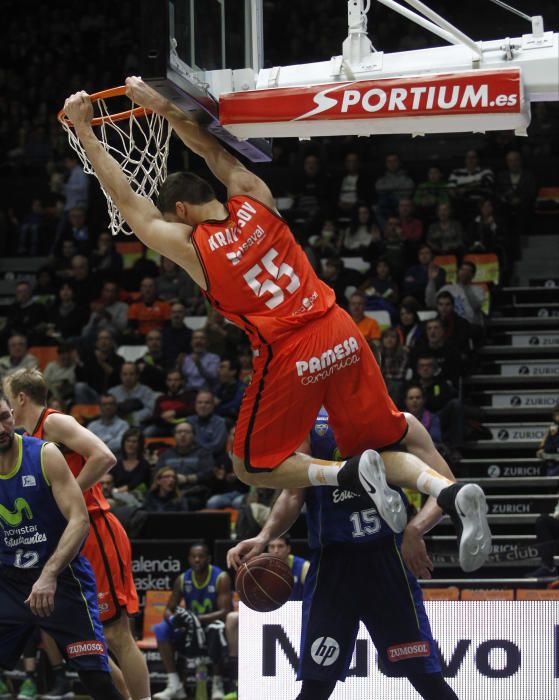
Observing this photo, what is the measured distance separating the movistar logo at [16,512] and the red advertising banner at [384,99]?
2422mm

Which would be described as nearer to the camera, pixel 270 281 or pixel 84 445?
pixel 270 281

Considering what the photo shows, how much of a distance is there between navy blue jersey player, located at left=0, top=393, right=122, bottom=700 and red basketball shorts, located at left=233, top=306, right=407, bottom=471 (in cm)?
122

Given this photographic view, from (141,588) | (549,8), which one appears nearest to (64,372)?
(141,588)

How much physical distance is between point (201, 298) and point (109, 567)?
31.9 feet

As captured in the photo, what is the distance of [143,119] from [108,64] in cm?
1689

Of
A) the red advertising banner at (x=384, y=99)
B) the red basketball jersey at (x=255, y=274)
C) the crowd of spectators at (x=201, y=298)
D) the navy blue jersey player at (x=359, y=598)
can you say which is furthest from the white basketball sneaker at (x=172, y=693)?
the red advertising banner at (x=384, y=99)

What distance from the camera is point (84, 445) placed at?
7.45m

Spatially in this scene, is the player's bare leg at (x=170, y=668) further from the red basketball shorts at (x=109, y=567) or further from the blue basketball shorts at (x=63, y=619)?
the blue basketball shorts at (x=63, y=619)

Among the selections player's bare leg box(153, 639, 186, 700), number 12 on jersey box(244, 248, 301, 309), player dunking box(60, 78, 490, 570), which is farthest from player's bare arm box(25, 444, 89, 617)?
player's bare leg box(153, 639, 186, 700)

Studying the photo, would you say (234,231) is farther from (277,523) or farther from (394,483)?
(277,523)

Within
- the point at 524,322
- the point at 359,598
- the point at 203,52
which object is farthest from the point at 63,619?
the point at 524,322

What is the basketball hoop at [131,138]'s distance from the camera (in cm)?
677

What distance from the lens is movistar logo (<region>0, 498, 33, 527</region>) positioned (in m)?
6.99

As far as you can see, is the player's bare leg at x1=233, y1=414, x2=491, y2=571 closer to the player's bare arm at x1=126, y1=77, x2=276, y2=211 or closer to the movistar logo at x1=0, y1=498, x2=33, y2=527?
the player's bare arm at x1=126, y1=77, x2=276, y2=211
